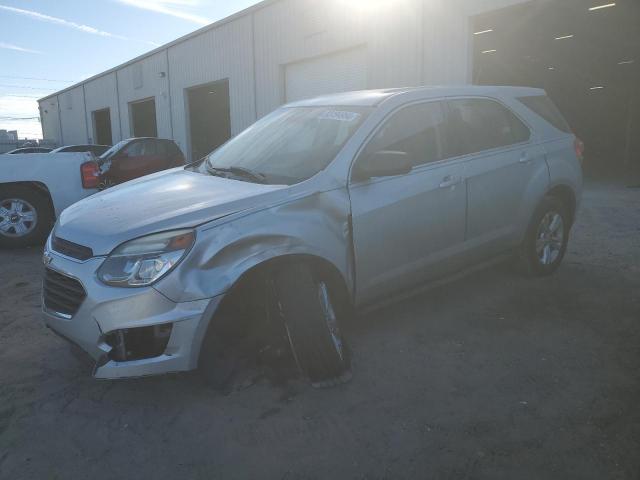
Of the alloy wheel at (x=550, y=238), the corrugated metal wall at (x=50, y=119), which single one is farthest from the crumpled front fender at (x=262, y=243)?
the corrugated metal wall at (x=50, y=119)

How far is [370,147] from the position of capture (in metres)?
3.31

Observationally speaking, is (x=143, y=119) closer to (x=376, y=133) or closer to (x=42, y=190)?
(x=42, y=190)

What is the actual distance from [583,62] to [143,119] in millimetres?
20388

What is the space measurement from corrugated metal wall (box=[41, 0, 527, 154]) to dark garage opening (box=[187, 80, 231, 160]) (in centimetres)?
40

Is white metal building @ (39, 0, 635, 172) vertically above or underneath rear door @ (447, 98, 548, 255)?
above

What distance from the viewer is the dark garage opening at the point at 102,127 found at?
32.2 metres

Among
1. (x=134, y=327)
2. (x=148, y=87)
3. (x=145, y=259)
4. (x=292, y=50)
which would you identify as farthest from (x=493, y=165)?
(x=148, y=87)

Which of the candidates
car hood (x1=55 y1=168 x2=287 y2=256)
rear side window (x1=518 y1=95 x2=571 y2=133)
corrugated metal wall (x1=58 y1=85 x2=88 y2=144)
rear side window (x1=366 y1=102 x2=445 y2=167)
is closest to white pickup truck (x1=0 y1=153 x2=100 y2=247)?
car hood (x1=55 y1=168 x2=287 y2=256)

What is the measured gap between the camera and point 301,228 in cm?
289

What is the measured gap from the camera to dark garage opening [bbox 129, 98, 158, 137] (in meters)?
25.4

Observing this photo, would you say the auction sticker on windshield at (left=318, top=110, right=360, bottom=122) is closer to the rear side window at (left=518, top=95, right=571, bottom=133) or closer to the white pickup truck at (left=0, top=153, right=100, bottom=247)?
the rear side window at (left=518, top=95, right=571, bottom=133)

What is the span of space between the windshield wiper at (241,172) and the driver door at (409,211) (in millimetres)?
588

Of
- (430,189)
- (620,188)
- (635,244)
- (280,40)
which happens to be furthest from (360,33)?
(430,189)

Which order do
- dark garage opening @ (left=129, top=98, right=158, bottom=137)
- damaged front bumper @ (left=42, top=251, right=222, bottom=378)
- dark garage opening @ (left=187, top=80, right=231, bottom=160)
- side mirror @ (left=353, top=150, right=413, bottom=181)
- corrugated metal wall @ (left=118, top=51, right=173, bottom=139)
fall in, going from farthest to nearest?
dark garage opening @ (left=129, top=98, right=158, bottom=137)
corrugated metal wall @ (left=118, top=51, right=173, bottom=139)
dark garage opening @ (left=187, top=80, right=231, bottom=160)
side mirror @ (left=353, top=150, right=413, bottom=181)
damaged front bumper @ (left=42, top=251, right=222, bottom=378)
